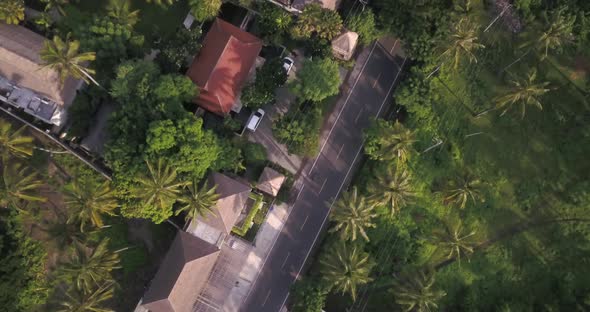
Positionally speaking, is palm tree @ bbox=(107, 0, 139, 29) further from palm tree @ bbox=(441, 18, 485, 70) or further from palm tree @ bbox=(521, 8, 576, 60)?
palm tree @ bbox=(521, 8, 576, 60)

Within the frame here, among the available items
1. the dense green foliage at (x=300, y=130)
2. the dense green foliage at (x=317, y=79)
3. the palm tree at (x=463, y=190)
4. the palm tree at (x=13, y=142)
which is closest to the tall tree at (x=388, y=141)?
the dense green foliage at (x=300, y=130)

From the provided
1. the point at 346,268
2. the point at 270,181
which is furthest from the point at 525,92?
the point at 270,181

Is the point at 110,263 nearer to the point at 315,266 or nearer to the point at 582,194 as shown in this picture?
the point at 315,266

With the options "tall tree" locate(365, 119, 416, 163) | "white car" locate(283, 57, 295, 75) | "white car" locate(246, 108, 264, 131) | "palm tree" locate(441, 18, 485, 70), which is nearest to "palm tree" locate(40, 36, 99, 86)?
"white car" locate(246, 108, 264, 131)

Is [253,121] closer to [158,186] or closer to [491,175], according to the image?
[158,186]

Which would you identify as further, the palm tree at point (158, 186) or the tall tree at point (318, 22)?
the tall tree at point (318, 22)

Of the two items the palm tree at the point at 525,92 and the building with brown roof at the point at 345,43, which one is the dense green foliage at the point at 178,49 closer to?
the building with brown roof at the point at 345,43
